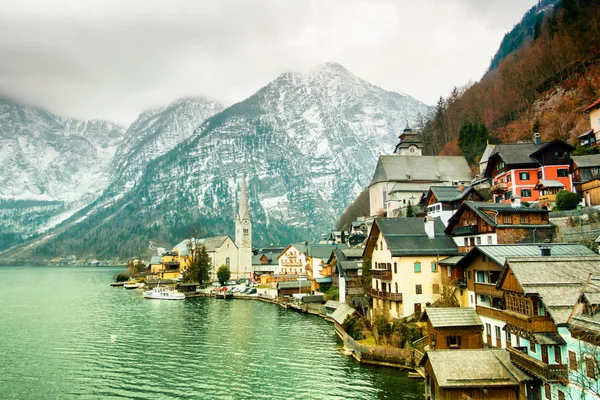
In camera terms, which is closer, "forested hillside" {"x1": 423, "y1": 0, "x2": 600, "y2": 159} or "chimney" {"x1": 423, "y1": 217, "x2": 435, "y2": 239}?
"chimney" {"x1": 423, "y1": 217, "x2": 435, "y2": 239}

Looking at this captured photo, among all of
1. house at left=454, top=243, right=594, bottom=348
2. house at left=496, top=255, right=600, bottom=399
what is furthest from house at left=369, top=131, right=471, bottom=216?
house at left=496, top=255, right=600, bottom=399

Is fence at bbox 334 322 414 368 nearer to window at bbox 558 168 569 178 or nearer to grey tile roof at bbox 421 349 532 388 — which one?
grey tile roof at bbox 421 349 532 388

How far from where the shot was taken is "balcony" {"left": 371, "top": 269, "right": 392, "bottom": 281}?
44725 mm

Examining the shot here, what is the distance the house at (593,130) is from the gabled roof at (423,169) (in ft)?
108

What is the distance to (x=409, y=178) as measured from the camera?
309ft

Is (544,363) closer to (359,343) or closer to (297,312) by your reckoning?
(359,343)

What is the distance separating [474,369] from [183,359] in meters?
27.1

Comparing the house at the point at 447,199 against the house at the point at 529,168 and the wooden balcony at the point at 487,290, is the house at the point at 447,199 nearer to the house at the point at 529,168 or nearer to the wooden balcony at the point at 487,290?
the house at the point at 529,168

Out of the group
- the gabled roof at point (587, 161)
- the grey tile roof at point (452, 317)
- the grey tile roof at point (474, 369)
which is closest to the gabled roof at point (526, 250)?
the grey tile roof at point (452, 317)

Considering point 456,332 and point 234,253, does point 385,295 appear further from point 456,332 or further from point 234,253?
point 234,253

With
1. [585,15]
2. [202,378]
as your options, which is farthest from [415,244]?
[585,15]

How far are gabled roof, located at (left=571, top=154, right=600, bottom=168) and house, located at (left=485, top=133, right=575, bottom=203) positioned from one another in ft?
12.2

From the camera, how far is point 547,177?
5497cm

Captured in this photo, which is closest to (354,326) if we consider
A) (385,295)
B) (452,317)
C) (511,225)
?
(385,295)
